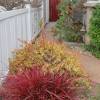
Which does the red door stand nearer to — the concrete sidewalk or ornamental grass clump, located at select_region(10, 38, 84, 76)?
the concrete sidewalk

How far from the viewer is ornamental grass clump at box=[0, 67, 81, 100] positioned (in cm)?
417

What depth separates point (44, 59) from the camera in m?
5.23

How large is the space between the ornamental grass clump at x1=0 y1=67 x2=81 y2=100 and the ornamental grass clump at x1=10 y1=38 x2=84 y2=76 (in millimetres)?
664

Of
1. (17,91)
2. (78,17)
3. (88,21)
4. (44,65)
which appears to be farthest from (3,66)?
(78,17)

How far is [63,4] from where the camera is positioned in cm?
1082

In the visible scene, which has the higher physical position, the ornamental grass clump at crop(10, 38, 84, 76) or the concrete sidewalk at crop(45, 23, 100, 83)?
the ornamental grass clump at crop(10, 38, 84, 76)

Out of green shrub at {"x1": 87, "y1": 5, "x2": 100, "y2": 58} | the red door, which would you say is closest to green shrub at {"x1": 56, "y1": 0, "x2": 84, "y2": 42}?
green shrub at {"x1": 87, "y1": 5, "x2": 100, "y2": 58}

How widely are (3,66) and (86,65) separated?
289 cm

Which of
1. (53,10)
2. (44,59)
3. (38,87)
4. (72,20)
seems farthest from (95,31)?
(53,10)

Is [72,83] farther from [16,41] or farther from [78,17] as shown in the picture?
[78,17]

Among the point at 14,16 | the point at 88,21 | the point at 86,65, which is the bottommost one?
the point at 86,65

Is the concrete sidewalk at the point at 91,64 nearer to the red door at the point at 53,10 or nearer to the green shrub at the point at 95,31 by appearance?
the green shrub at the point at 95,31

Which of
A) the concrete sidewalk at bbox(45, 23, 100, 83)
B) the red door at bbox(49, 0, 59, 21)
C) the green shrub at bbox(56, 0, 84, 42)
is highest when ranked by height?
the green shrub at bbox(56, 0, 84, 42)

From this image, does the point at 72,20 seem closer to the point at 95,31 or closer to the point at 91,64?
the point at 95,31
